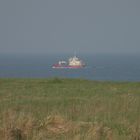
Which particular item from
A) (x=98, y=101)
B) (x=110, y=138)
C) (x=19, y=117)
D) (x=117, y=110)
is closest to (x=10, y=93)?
(x=98, y=101)

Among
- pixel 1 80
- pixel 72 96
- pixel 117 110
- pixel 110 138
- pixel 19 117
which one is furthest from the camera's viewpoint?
pixel 1 80

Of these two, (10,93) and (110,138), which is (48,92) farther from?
(110,138)

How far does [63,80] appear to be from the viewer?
119 ft

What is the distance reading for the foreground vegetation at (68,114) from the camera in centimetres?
1636

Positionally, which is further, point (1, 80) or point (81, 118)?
point (1, 80)

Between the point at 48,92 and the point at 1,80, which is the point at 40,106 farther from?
the point at 1,80

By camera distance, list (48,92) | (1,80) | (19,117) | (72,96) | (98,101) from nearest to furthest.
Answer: (19,117)
(98,101)
(72,96)
(48,92)
(1,80)

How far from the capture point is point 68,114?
1972cm

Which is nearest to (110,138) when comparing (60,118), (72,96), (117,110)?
(60,118)

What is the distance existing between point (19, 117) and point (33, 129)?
111 cm

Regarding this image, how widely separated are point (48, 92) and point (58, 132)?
10.9 meters

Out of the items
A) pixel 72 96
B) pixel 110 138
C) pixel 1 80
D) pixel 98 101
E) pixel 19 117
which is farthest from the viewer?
pixel 1 80

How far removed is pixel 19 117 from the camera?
1773 cm

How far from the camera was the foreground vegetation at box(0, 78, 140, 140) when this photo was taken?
644 inches
